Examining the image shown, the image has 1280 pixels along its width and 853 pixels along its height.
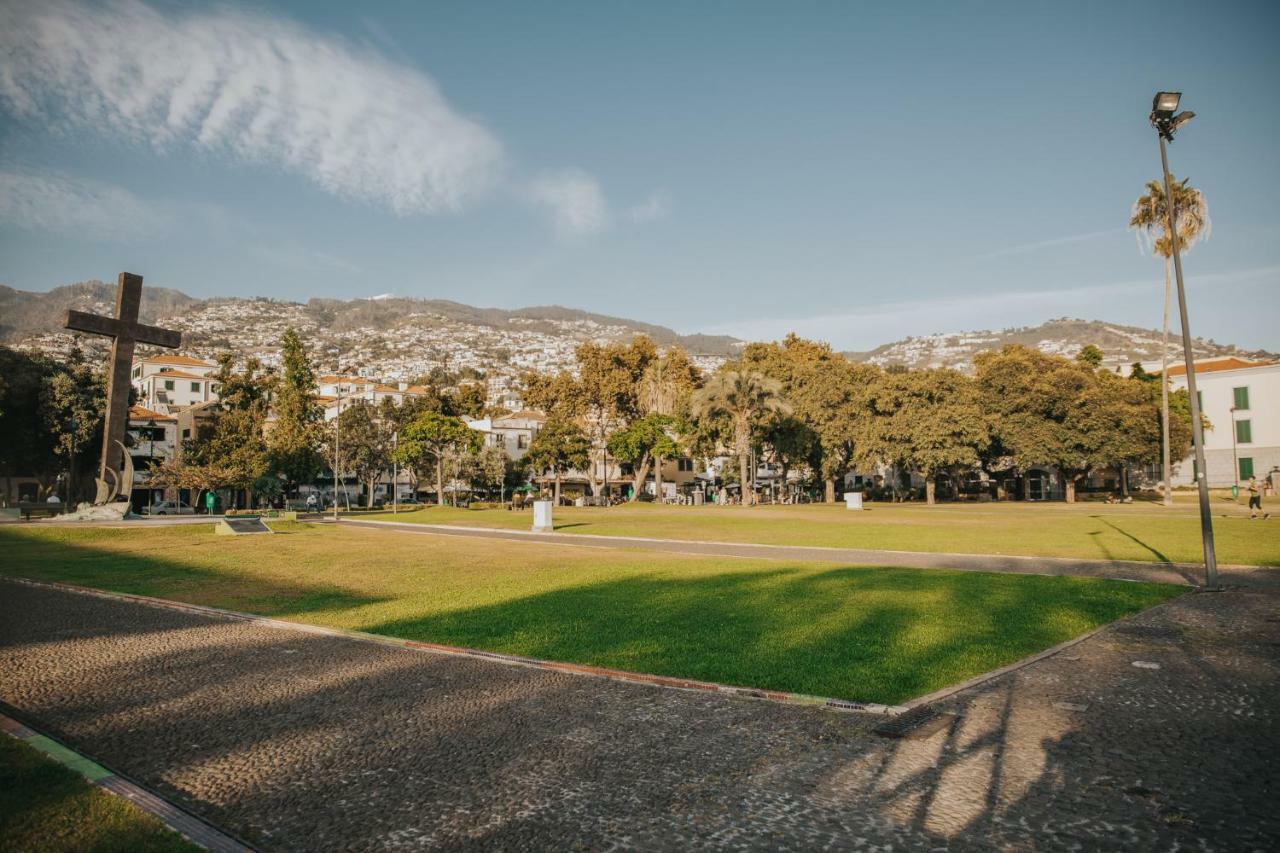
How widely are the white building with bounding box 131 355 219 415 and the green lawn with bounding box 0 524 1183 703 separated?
84.7m

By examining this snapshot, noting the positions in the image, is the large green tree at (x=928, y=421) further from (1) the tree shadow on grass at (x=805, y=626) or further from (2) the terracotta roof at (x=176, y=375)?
(2) the terracotta roof at (x=176, y=375)

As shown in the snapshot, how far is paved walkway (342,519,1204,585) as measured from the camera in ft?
48.2

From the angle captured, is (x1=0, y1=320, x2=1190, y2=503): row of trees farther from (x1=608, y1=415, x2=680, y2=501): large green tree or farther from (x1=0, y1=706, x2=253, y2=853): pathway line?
(x1=0, y1=706, x2=253, y2=853): pathway line

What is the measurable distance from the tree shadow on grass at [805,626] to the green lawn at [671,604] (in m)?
0.03

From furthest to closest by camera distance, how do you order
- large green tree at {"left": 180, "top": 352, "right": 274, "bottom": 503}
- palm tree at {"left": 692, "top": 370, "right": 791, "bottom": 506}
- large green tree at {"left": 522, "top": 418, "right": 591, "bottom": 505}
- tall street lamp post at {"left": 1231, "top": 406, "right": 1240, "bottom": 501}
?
large green tree at {"left": 522, "top": 418, "right": 591, "bottom": 505} < tall street lamp post at {"left": 1231, "top": 406, "right": 1240, "bottom": 501} < palm tree at {"left": 692, "top": 370, "right": 791, "bottom": 506} < large green tree at {"left": 180, "top": 352, "right": 274, "bottom": 503}

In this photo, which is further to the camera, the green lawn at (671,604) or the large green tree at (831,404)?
the large green tree at (831,404)

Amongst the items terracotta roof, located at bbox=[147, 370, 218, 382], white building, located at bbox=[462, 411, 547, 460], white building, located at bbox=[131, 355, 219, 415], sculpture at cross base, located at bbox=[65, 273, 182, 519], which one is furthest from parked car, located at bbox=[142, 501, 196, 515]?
terracotta roof, located at bbox=[147, 370, 218, 382]

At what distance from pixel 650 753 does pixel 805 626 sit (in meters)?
4.85

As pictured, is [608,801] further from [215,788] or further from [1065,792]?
[1065,792]

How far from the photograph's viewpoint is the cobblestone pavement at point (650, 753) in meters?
3.98

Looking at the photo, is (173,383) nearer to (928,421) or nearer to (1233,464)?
(928,421)

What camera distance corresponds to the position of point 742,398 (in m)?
52.1

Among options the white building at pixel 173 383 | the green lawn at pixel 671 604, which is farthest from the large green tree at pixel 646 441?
the white building at pixel 173 383

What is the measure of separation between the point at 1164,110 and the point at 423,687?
1581 centimetres
